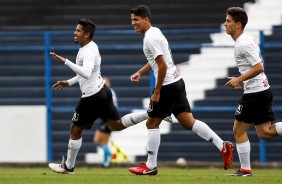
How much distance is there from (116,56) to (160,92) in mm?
7667

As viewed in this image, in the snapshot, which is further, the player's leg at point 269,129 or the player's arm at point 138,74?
the player's arm at point 138,74

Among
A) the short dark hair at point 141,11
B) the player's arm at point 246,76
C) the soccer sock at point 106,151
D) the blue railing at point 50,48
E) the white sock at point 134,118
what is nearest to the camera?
the player's arm at point 246,76

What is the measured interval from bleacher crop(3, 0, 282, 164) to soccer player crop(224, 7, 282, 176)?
6.88 m

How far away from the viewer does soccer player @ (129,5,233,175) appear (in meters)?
13.7

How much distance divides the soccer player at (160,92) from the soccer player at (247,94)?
0.75 feet

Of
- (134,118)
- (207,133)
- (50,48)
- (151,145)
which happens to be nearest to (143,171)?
(151,145)

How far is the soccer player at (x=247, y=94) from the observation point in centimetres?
1358

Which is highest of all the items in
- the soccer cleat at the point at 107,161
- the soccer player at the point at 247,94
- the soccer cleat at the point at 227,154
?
the soccer player at the point at 247,94

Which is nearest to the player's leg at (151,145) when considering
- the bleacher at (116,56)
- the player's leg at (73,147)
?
the player's leg at (73,147)

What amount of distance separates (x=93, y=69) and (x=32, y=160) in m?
7.00

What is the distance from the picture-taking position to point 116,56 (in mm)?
21547

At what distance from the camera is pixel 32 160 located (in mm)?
21422

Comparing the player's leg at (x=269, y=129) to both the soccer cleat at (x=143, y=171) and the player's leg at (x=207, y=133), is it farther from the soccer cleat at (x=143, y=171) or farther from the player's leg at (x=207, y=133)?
the soccer cleat at (x=143, y=171)

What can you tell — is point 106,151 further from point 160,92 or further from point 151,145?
point 160,92
